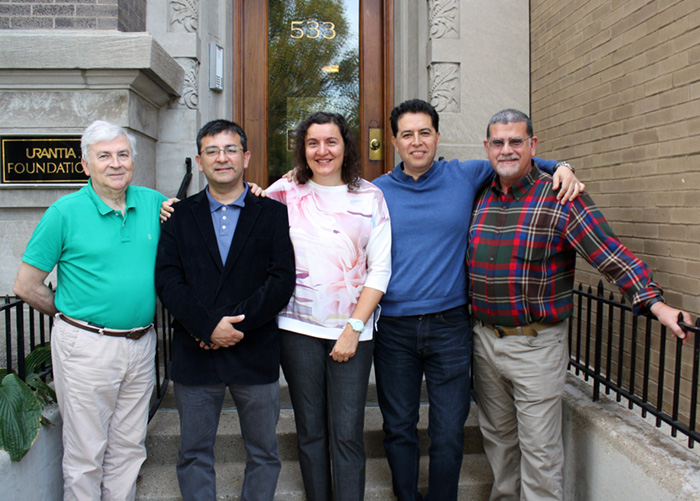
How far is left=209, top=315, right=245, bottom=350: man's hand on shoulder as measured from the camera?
2311 mm

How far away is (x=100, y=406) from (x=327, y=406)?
40.2 inches

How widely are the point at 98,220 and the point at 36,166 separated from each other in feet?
5.84

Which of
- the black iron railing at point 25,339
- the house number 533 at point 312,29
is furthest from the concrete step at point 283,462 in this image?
the house number 533 at point 312,29

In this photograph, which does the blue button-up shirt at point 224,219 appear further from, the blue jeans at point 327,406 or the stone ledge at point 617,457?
the stone ledge at point 617,457

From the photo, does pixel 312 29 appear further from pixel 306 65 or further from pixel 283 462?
pixel 283 462

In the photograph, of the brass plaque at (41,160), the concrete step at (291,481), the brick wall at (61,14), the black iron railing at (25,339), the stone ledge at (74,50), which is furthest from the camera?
the brick wall at (61,14)

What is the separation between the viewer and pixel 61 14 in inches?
156

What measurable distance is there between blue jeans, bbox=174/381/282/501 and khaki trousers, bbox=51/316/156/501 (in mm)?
245

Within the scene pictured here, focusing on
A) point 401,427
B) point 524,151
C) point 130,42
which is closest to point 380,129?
point 130,42

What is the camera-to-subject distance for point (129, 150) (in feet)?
8.28

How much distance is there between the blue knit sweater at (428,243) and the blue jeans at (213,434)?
2.42ft

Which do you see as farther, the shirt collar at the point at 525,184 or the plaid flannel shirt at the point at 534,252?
the shirt collar at the point at 525,184

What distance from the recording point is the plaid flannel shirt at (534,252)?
7.67ft

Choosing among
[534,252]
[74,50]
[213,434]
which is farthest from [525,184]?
[74,50]
